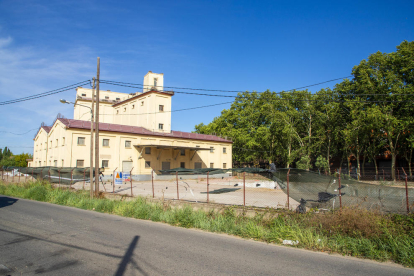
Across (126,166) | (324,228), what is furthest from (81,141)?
(324,228)

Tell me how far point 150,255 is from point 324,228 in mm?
5077

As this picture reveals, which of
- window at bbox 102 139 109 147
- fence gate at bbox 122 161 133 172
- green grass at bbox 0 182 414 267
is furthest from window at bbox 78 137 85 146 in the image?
green grass at bbox 0 182 414 267

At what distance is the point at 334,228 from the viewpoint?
7969mm

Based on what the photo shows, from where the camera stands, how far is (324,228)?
823 cm

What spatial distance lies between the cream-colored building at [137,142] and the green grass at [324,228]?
2174 centimetres

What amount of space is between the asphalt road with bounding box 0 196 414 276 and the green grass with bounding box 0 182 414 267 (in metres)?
0.47

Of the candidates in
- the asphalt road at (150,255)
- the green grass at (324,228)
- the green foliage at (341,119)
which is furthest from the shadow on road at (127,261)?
the green foliage at (341,119)

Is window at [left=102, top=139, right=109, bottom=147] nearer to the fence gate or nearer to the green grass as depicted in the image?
the fence gate

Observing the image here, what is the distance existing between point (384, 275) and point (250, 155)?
169 ft

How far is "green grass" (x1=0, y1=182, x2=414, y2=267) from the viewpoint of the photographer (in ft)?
22.6

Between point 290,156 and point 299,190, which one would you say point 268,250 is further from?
point 290,156

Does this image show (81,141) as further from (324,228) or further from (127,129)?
(324,228)

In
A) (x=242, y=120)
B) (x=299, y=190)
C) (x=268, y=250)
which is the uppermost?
(x=242, y=120)

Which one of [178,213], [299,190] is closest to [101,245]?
[178,213]
